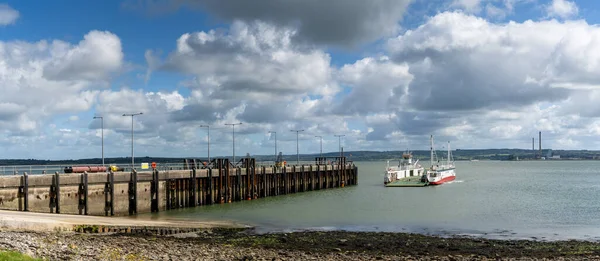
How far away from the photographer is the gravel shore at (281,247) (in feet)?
78.4

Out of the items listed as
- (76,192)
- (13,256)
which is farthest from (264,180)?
(13,256)

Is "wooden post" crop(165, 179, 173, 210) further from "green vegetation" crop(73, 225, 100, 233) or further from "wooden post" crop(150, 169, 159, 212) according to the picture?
"green vegetation" crop(73, 225, 100, 233)

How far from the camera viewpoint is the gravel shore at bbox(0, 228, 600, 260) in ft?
78.4

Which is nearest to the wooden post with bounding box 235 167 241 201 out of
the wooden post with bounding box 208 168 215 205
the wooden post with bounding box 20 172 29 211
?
the wooden post with bounding box 208 168 215 205

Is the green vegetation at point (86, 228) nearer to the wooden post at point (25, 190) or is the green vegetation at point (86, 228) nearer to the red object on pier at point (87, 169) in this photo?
the wooden post at point (25, 190)

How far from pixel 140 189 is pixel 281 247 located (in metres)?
24.2

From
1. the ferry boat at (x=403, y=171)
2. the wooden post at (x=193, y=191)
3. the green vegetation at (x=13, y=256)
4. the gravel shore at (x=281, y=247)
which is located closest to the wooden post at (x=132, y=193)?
the wooden post at (x=193, y=191)

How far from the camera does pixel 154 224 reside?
129 feet

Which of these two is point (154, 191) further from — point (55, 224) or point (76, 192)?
point (55, 224)

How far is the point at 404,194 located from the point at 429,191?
7.61 m

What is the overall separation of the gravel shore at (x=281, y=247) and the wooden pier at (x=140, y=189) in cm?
1326

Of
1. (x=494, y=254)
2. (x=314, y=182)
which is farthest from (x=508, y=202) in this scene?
(x=494, y=254)

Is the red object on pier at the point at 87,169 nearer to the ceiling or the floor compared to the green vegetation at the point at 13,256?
nearer to the ceiling

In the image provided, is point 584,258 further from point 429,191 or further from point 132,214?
point 429,191
